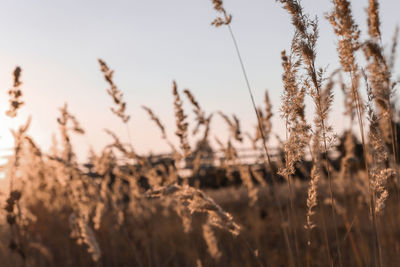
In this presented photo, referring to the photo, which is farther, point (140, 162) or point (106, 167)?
point (106, 167)

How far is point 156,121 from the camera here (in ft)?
9.64

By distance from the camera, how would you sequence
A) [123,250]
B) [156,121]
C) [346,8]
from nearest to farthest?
[346,8]
[156,121]
[123,250]

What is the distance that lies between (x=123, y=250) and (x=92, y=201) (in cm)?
165

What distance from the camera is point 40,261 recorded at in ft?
14.8

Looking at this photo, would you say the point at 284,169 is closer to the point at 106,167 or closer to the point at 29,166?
the point at 106,167

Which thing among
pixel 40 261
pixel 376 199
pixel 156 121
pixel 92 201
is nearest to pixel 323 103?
pixel 376 199

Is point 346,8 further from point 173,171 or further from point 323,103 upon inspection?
point 173,171

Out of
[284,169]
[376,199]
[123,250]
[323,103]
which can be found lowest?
[123,250]

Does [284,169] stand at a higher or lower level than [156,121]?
lower

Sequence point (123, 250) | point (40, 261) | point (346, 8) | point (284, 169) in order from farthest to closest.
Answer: point (123, 250)
point (40, 261)
point (346, 8)
point (284, 169)

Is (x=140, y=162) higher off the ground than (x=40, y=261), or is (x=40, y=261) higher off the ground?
(x=140, y=162)

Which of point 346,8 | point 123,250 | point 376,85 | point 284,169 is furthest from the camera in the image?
point 123,250

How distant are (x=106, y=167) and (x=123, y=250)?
2.30 meters

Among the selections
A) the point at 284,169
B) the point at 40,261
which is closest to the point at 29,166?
the point at 40,261
